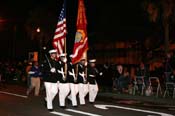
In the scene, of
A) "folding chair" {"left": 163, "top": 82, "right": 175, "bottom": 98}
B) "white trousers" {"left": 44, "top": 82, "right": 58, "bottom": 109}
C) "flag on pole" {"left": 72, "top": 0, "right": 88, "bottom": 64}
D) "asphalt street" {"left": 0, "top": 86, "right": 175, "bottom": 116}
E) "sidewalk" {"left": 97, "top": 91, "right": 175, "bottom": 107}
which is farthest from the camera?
"folding chair" {"left": 163, "top": 82, "right": 175, "bottom": 98}

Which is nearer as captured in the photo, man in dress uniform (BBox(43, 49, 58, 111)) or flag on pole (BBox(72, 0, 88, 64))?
man in dress uniform (BBox(43, 49, 58, 111))

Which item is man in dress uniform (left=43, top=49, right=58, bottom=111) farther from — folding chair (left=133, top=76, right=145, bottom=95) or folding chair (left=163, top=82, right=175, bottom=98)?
folding chair (left=133, top=76, right=145, bottom=95)

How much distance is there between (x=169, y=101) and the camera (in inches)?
657

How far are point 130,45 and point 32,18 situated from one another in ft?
32.2

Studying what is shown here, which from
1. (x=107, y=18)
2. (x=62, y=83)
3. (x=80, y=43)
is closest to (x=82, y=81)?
(x=62, y=83)

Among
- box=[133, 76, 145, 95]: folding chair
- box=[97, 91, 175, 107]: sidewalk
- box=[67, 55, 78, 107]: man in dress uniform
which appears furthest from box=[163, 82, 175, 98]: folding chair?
box=[67, 55, 78, 107]: man in dress uniform

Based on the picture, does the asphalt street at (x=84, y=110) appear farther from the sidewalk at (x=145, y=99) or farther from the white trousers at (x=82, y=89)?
the sidewalk at (x=145, y=99)

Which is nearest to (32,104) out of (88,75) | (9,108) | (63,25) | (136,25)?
(9,108)

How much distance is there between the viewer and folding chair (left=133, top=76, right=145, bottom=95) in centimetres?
1911

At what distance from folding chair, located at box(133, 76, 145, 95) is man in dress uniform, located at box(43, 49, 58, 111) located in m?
6.20

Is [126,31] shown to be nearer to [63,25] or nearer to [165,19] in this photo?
[165,19]

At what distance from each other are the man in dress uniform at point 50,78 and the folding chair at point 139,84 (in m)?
6.20

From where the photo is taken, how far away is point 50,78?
45.5 ft

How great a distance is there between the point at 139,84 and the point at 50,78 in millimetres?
6778
